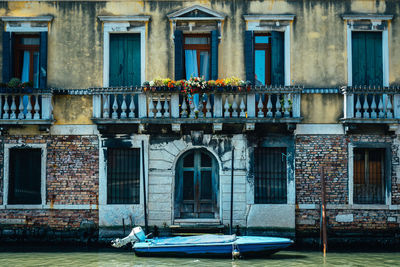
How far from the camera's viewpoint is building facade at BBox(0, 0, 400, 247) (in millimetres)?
14141

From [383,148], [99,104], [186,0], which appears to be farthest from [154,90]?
[383,148]

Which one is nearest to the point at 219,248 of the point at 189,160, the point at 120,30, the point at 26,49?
the point at 189,160

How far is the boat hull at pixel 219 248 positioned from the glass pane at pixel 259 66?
14.6 feet

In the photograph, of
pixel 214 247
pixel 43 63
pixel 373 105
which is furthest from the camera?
pixel 43 63

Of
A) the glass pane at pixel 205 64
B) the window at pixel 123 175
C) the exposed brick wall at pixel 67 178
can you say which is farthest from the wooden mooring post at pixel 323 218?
the exposed brick wall at pixel 67 178

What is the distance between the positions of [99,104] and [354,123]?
21.9ft

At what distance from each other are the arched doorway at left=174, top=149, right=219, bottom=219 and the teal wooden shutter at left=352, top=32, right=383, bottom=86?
4.55 metres

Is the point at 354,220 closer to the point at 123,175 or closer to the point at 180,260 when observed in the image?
the point at 180,260

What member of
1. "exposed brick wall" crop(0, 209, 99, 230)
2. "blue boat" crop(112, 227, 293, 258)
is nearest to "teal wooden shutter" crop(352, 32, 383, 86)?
"blue boat" crop(112, 227, 293, 258)

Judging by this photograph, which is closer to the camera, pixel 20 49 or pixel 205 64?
pixel 205 64

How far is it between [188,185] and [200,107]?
2233mm

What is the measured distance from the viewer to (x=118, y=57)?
14719 mm

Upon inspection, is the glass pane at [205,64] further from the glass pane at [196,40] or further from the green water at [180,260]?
the green water at [180,260]

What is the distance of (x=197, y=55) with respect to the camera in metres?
14.8
